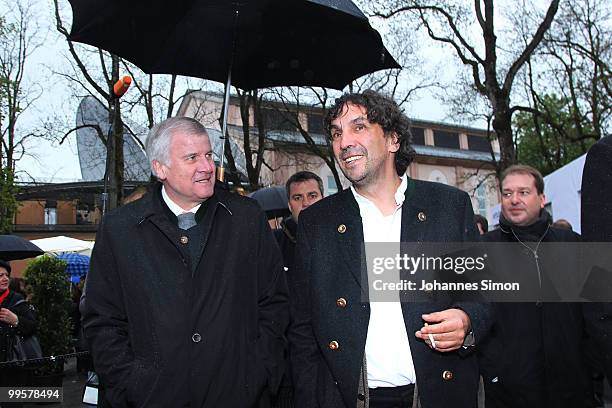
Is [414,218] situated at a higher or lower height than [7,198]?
lower

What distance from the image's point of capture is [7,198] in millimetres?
20047

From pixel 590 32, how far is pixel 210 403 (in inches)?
803

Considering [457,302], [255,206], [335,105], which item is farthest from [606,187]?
[255,206]

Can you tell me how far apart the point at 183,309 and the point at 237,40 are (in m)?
1.87

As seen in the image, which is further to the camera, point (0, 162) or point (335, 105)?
point (0, 162)

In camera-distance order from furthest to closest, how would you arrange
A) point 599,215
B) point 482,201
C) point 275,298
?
point 482,201 < point 275,298 < point 599,215

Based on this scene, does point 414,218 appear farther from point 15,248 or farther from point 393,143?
point 15,248

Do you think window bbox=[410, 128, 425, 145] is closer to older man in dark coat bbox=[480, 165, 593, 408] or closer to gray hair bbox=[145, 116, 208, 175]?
older man in dark coat bbox=[480, 165, 593, 408]

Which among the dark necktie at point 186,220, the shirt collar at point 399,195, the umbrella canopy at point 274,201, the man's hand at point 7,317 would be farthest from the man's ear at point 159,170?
the man's hand at point 7,317

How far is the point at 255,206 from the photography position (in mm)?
3115

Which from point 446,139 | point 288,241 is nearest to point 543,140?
point 446,139

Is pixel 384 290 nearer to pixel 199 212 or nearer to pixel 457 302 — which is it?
pixel 457 302

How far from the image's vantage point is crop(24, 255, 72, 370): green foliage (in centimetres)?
1020

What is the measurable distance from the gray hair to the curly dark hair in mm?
713
